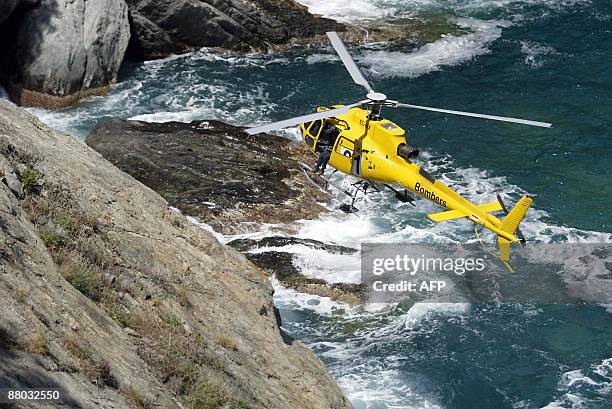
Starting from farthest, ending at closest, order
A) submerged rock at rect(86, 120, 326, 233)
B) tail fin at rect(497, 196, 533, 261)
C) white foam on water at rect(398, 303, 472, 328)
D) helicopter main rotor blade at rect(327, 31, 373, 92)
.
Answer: submerged rock at rect(86, 120, 326, 233)
white foam on water at rect(398, 303, 472, 328)
helicopter main rotor blade at rect(327, 31, 373, 92)
tail fin at rect(497, 196, 533, 261)

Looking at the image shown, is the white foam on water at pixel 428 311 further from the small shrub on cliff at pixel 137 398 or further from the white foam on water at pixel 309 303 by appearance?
the small shrub on cliff at pixel 137 398

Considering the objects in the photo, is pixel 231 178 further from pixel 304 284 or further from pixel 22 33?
pixel 22 33

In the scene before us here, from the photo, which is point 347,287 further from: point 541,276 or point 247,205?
point 541,276

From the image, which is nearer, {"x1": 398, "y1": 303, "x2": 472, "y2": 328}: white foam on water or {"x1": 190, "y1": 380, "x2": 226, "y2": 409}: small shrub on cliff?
{"x1": 190, "y1": 380, "x2": 226, "y2": 409}: small shrub on cliff

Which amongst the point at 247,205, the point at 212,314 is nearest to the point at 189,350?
the point at 212,314

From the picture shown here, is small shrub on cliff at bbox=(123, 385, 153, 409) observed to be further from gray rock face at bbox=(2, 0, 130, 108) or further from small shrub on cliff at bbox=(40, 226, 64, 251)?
gray rock face at bbox=(2, 0, 130, 108)

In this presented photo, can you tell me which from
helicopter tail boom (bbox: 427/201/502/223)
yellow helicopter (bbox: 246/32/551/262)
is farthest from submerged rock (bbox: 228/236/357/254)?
helicopter tail boom (bbox: 427/201/502/223)
